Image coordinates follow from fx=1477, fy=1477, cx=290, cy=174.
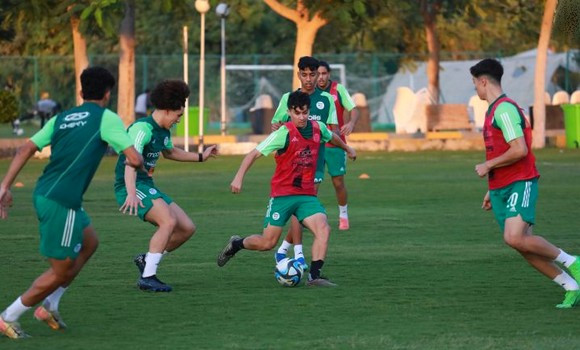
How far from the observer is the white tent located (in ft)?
177

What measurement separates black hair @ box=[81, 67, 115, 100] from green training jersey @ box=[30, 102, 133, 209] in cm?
17

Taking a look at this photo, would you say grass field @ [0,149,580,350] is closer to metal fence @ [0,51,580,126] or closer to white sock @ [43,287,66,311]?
white sock @ [43,287,66,311]

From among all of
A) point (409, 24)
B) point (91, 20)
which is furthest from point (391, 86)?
point (91, 20)

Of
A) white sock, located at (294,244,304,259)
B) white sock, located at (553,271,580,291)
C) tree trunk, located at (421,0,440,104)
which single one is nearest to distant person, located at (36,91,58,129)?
tree trunk, located at (421,0,440,104)

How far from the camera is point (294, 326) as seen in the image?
32.8 ft

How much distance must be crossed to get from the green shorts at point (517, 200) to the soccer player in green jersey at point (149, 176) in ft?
8.24

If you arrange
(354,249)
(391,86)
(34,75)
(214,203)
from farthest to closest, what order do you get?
(391,86), (34,75), (214,203), (354,249)

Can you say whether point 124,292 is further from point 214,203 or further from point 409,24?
point 409,24

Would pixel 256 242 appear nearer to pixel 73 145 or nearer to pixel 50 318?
pixel 50 318

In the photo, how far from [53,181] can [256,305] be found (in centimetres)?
221

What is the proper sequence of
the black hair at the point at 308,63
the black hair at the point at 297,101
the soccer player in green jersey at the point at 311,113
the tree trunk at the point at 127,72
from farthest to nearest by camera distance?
1. the tree trunk at the point at 127,72
2. the black hair at the point at 308,63
3. the soccer player in green jersey at the point at 311,113
4. the black hair at the point at 297,101

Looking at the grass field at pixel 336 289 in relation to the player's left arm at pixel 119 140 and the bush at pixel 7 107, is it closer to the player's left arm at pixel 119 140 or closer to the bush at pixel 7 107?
the player's left arm at pixel 119 140

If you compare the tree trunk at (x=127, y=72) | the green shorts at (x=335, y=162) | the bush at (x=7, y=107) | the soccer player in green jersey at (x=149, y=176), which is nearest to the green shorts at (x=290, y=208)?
the soccer player in green jersey at (x=149, y=176)

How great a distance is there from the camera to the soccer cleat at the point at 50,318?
32.0 feet
